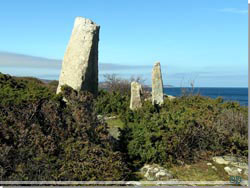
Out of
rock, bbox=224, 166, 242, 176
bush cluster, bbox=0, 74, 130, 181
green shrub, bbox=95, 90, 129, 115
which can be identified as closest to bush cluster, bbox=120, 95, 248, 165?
rock, bbox=224, 166, 242, 176

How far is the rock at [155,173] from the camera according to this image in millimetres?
7176

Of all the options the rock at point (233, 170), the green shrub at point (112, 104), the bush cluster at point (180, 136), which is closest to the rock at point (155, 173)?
the bush cluster at point (180, 136)

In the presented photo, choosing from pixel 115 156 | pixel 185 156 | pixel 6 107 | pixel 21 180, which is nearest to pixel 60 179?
pixel 21 180

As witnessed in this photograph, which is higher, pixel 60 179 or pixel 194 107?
pixel 194 107

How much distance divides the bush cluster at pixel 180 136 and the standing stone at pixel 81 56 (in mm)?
1767

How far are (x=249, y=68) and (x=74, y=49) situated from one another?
17.5ft

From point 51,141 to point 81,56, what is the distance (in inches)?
151

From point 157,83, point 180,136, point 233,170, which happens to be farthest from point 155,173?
point 157,83

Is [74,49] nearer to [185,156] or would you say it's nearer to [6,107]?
[6,107]

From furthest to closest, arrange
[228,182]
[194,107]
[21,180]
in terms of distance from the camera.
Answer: [194,107] < [228,182] < [21,180]

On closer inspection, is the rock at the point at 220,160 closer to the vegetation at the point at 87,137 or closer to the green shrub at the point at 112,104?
the vegetation at the point at 87,137

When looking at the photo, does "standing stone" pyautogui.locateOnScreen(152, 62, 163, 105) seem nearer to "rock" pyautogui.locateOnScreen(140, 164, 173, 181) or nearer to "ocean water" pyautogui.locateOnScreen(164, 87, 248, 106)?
"ocean water" pyautogui.locateOnScreen(164, 87, 248, 106)

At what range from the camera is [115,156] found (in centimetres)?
692

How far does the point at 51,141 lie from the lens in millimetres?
6691
